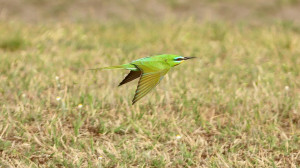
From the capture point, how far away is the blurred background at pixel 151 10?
8.30 metres

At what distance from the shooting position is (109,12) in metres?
8.55

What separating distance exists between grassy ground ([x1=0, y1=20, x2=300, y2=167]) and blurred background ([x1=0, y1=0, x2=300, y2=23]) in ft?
8.08

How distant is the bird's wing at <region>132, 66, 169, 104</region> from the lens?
2.38 meters

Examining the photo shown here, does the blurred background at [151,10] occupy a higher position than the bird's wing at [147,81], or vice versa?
the blurred background at [151,10]

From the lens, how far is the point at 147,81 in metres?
2.44

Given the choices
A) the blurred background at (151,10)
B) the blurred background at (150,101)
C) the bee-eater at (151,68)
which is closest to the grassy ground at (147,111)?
the blurred background at (150,101)

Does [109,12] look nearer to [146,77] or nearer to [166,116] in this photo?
[166,116]

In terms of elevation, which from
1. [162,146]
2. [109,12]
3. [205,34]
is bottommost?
[162,146]

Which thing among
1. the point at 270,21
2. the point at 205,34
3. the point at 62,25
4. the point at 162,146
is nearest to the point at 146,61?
the point at 162,146

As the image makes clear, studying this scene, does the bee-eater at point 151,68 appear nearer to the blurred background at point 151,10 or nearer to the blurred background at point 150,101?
the blurred background at point 150,101

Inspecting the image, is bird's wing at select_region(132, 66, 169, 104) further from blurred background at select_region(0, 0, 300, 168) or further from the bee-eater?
blurred background at select_region(0, 0, 300, 168)

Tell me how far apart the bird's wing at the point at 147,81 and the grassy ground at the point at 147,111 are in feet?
2.36

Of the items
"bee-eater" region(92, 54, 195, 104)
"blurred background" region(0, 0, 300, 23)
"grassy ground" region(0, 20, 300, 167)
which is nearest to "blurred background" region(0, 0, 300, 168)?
"grassy ground" region(0, 20, 300, 167)

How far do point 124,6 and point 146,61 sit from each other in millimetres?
6390
